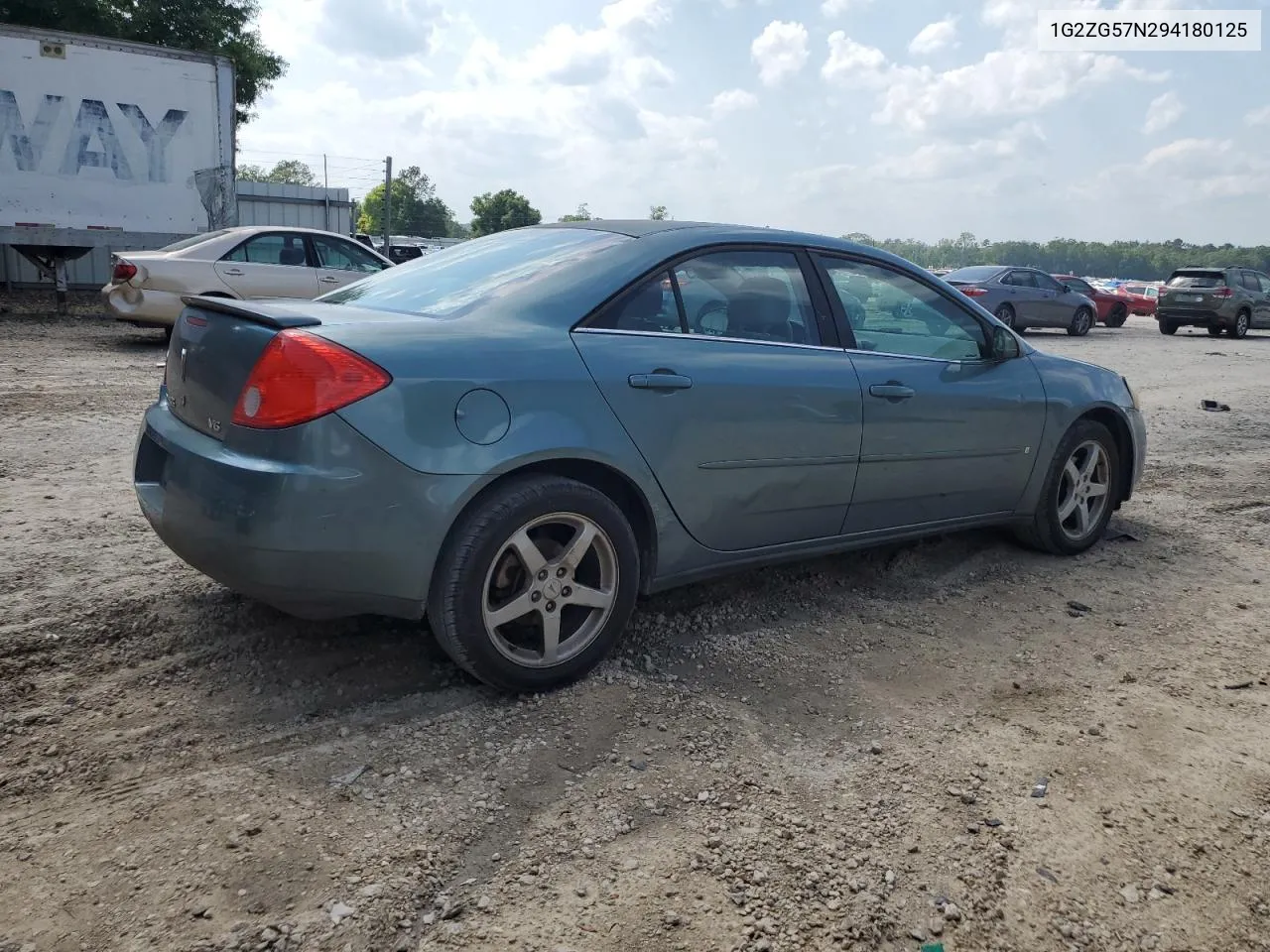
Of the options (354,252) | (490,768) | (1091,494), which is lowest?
(490,768)

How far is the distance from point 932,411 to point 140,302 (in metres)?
9.68

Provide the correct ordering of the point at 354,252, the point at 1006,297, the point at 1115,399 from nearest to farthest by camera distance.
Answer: the point at 1115,399 → the point at 354,252 → the point at 1006,297

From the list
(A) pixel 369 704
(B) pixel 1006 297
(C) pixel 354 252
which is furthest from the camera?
(B) pixel 1006 297

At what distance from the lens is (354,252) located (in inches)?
483

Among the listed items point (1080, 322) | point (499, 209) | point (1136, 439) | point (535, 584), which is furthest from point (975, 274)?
point (499, 209)

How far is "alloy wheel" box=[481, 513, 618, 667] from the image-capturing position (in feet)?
9.96

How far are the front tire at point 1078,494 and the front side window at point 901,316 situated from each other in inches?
31.2

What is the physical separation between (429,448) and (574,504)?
1.63 feet

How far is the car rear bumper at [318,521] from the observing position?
8.93 feet

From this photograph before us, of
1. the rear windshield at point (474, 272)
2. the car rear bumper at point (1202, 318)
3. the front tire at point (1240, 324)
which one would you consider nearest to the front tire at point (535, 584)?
the rear windshield at point (474, 272)

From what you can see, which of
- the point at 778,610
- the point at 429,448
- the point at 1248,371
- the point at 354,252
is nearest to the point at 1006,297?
the point at 1248,371

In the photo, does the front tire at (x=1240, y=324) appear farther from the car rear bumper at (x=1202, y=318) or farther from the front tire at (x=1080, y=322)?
the front tire at (x=1080, y=322)

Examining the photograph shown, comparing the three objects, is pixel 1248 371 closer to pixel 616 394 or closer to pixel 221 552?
pixel 616 394

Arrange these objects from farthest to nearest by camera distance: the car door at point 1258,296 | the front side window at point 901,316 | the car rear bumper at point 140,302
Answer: the car door at point 1258,296
the car rear bumper at point 140,302
the front side window at point 901,316
